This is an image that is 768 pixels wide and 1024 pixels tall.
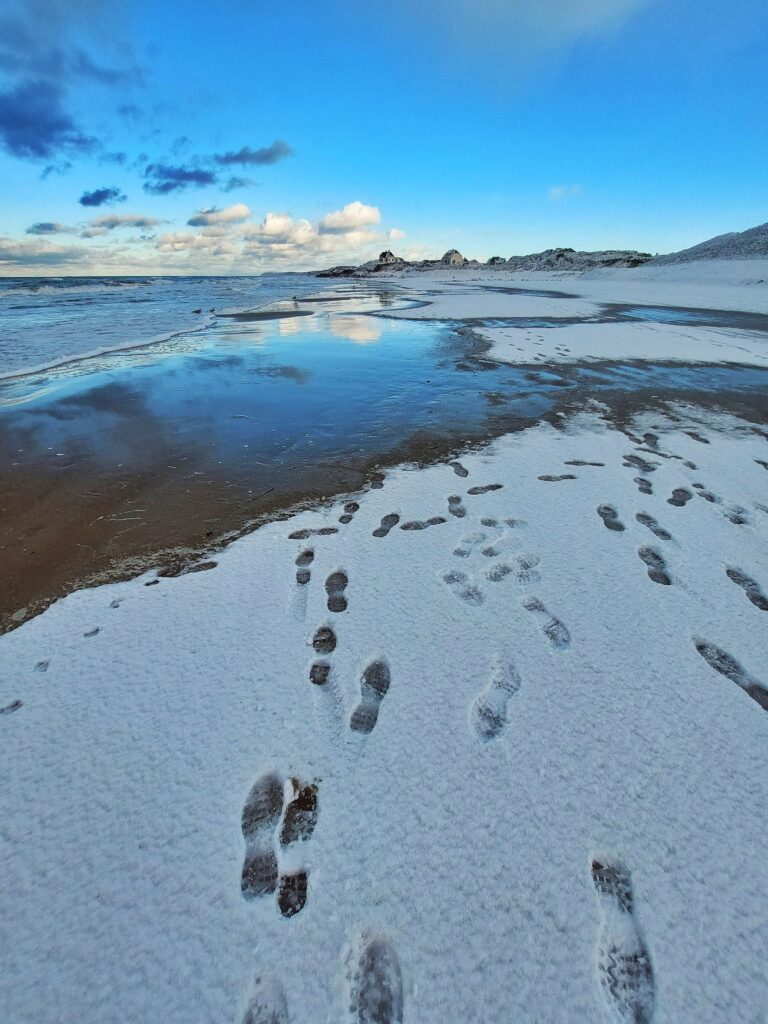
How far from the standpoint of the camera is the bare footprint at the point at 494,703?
1987mm

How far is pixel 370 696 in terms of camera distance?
2.15 meters

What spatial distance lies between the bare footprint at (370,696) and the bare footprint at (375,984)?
0.71 m

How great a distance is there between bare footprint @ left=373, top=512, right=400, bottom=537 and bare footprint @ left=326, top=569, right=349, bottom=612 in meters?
0.56

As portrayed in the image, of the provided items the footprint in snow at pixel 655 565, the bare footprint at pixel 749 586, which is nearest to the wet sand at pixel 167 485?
the footprint in snow at pixel 655 565

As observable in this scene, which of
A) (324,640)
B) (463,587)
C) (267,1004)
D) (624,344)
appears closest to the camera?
(267,1004)

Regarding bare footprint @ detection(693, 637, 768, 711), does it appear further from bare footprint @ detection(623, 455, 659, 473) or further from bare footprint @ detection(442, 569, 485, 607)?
bare footprint @ detection(623, 455, 659, 473)

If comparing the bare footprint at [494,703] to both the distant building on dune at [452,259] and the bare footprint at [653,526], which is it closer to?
the bare footprint at [653,526]

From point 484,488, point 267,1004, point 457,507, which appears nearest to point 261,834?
point 267,1004

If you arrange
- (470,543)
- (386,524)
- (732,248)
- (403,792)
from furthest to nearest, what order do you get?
(732,248) → (386,524) → (470,543) → (403,792)

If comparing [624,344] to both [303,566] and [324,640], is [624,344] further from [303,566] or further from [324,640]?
[324,640]

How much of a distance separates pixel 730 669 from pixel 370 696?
1.73 metres

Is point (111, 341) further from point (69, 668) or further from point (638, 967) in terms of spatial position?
point (638, 967)

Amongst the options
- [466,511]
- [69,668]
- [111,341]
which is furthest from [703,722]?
[111,341]

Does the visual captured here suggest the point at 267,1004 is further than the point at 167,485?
No
